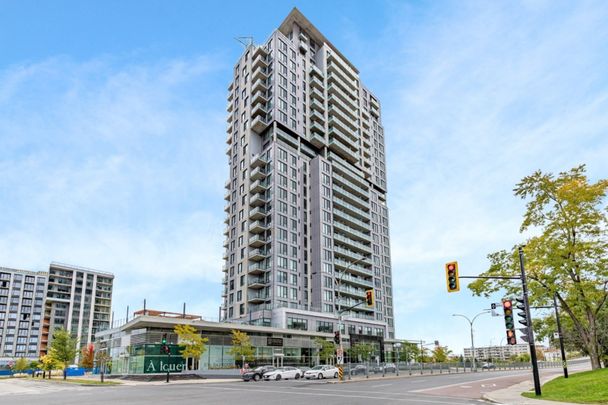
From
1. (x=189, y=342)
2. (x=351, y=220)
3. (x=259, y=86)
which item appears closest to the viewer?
(x=189, y=342)

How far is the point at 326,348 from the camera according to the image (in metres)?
72.9

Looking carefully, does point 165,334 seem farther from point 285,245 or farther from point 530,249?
point 530,249

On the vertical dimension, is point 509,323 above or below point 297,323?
below

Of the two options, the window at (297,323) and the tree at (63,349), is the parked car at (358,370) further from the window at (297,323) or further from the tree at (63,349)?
the tree at (63,349)

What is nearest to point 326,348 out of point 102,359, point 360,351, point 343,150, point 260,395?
point 360,351

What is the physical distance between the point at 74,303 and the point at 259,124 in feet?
349

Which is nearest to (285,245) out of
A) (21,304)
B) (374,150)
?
(374,150)

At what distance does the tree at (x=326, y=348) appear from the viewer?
73000mm

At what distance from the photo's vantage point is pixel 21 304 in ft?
488

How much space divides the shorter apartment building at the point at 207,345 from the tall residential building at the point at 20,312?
85037mm

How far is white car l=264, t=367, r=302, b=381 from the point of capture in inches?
1789

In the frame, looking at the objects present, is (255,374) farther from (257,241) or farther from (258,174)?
(258,174)

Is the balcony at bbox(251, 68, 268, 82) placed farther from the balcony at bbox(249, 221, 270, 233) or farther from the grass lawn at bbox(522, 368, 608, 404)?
the grass lawn at bbox(522, 368, 608, 404)

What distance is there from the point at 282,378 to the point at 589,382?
3012cm
